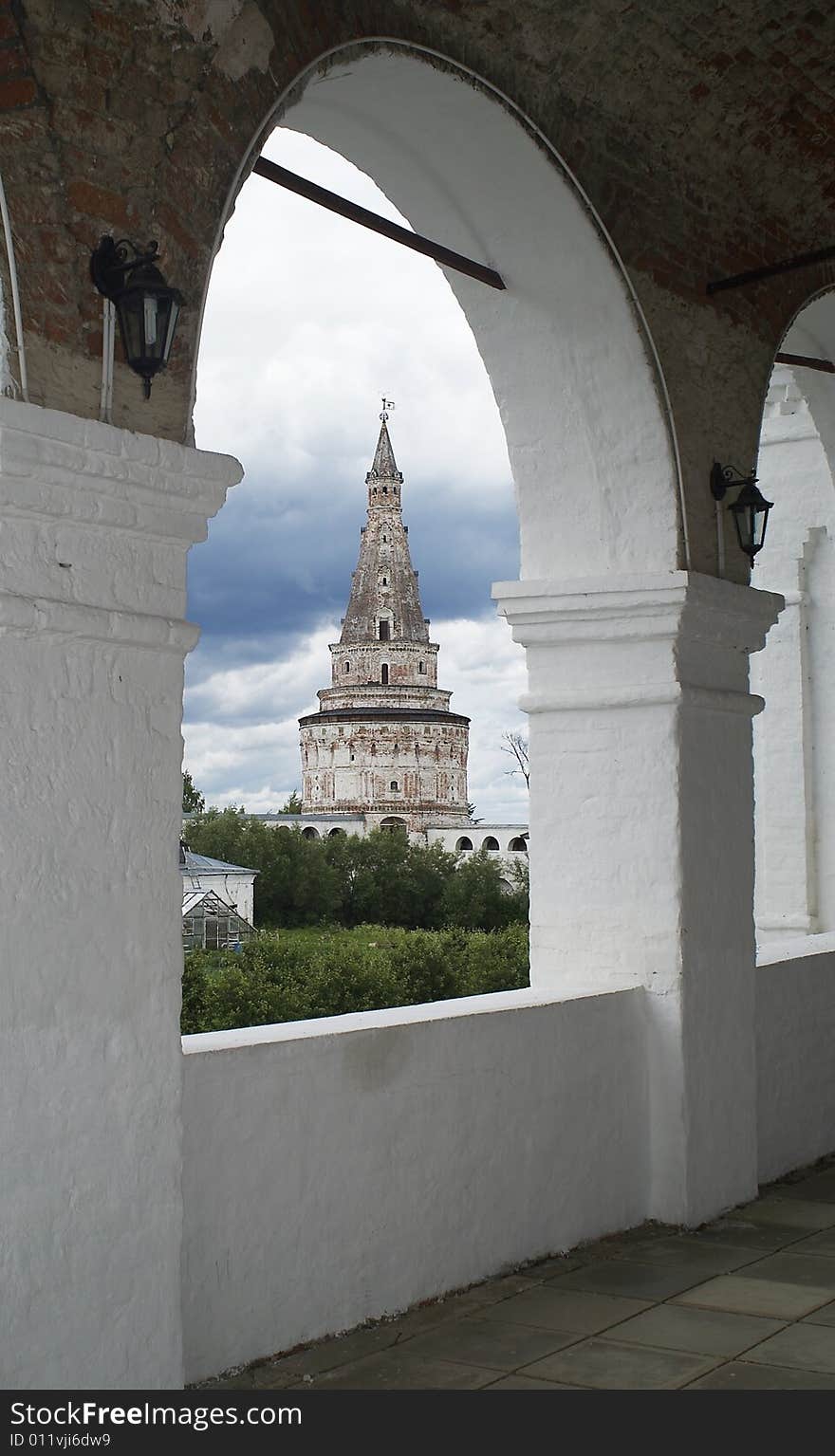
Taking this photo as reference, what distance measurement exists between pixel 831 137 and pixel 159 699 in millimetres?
3827

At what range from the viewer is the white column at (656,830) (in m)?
4.95

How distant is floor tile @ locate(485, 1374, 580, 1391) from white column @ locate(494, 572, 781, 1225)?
1.58 m

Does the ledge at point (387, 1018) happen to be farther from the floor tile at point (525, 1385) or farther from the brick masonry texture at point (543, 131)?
the brick masonry texture at point (543, 131)

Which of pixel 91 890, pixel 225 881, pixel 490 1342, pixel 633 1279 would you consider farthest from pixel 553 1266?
pixel 225 881

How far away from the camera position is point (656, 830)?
4965 millimetres

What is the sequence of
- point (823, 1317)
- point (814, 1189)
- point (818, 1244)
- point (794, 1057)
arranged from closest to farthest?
point (823, 1317)
point (818, 1244)
point (814, 1189)
point (794, 1057)

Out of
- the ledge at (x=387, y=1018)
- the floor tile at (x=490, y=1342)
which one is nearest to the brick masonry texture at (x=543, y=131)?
the ledge at (x=387, y=1018)

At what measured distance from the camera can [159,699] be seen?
10.4ft

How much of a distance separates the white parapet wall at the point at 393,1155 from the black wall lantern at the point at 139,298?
5.11 ft

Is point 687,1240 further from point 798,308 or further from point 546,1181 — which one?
point 798,308

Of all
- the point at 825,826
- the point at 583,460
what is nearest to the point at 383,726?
the point at 825,826

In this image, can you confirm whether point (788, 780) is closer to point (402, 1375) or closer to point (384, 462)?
point (402, 1375)

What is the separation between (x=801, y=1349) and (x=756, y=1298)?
444 millimetres

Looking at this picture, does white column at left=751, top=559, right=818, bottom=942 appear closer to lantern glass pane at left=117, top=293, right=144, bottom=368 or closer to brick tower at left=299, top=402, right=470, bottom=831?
lantern glass pane at left=117, top=293, right=144, bottom=368
